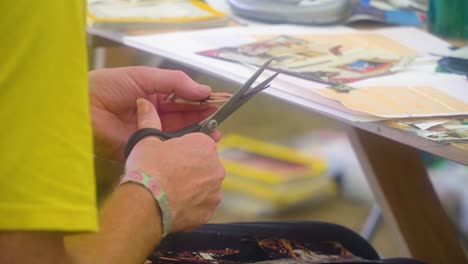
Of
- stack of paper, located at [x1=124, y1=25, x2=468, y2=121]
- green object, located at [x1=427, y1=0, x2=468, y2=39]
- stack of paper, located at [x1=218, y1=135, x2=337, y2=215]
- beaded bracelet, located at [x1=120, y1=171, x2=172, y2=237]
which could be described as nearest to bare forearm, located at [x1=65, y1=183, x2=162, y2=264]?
beaded bracelet, located at [x1=120, y1=171, x2=172, y2=237]

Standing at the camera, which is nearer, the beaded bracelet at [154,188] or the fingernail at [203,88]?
the beaded bracelet at [154,188]

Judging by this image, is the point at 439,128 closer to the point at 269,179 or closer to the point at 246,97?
the point at 246,97

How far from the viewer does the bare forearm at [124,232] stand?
1.97 feet

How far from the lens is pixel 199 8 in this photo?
1304 mm

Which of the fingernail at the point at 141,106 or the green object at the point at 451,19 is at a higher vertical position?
the green object at the point at 451,19

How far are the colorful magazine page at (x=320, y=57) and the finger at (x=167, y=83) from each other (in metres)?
0.13

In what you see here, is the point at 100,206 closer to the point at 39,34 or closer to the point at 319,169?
the point at 39,34

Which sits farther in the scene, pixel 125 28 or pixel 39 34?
pixel 125 28

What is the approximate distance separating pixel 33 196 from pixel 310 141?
198 centimetres

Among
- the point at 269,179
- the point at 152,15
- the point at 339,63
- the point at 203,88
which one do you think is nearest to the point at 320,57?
the point at 339,63

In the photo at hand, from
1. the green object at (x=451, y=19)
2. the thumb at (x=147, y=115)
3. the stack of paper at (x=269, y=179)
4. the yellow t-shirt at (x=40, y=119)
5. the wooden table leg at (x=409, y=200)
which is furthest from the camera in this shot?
the stack of paper at (x=269, y=179)

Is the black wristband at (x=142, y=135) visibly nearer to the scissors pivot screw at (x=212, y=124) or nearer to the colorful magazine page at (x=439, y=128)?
the scissors pivot screw at (x=212, y=124)

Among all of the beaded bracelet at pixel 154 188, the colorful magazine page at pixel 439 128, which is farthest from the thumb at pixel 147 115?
the colorful magazine page at pixel 439 128

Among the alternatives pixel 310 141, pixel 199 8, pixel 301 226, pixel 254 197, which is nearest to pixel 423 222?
pixel 301 226
